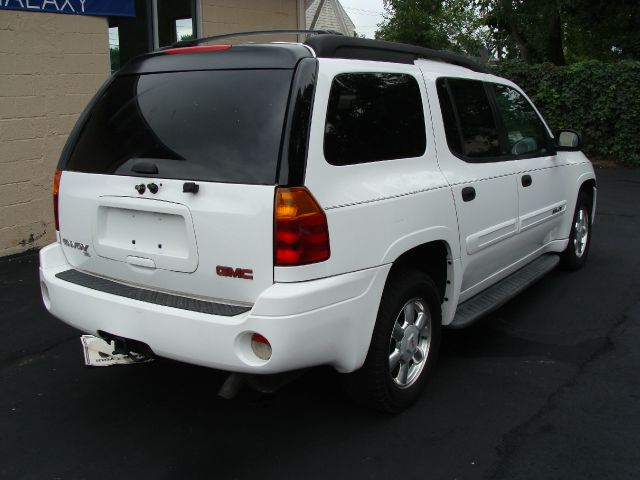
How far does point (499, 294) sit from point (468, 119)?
3.97 feet

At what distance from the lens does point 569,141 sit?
18.4 feet

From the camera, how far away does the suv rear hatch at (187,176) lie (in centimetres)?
283

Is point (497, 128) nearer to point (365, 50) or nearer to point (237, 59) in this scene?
point (365, 50)

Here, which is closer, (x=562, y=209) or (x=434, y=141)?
(x=434, y=141)

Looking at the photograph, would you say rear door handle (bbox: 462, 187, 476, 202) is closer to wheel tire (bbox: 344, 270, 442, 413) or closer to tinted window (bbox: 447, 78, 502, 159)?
tinted window (bbox: 447, 78, 502, 159)

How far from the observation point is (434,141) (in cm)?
370

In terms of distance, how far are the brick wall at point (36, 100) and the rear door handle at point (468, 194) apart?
499cm

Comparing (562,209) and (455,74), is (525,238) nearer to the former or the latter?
(562,209)

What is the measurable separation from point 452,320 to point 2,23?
5.39 m

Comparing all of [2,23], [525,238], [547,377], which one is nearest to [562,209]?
[525,238]

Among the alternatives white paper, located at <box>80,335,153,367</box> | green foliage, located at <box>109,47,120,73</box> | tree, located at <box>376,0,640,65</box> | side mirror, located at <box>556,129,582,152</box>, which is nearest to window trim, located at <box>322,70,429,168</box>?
white paper, located at <box>80,335,153,367</box>

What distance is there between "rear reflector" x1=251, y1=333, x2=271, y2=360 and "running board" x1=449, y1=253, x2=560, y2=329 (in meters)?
1.53

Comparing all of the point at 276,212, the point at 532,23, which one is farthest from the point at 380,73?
the point at 532,23

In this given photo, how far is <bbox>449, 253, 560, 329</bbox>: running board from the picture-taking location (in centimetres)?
400
